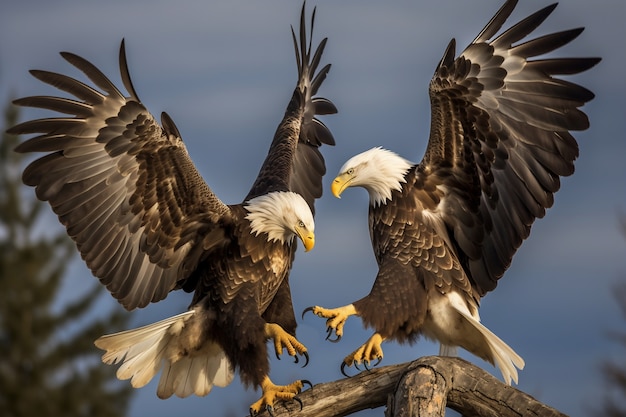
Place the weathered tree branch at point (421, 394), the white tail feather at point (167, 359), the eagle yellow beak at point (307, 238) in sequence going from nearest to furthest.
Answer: the weathered tree branch at point (421, 394) → the eagle yellow beak at point (307, 238) → the white tail feather at point (167, 359)

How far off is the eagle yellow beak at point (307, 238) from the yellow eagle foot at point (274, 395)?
792 millimetres

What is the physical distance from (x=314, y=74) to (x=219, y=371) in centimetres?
316

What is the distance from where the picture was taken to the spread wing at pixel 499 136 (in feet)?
20.3

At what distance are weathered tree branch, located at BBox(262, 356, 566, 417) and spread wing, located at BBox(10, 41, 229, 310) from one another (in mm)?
1342

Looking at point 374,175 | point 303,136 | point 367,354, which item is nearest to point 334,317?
point 367,354

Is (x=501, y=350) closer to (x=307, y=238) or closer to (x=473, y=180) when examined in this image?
(x=473, y=180)

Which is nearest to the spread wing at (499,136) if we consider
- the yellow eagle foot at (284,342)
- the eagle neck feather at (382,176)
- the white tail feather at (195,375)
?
the eagle neck feather at (382,176)

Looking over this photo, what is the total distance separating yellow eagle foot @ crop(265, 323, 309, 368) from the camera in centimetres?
611

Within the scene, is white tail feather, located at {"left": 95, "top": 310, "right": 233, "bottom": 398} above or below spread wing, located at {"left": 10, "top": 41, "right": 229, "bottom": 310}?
below

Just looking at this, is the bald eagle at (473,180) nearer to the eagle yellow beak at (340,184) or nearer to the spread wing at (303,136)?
the eagle yellow beak at (340,184)

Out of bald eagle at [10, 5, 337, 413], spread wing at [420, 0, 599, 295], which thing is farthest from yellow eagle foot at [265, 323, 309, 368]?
spread wing at [420, 0, 599, 295]

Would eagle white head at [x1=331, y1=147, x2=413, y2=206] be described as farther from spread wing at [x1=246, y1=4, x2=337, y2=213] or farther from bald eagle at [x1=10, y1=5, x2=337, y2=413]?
spread wing at [x1=246, y1=4, x2=337, y2=213]

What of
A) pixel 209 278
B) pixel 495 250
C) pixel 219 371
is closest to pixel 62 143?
pixel 209 278

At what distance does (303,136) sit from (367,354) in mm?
3038
